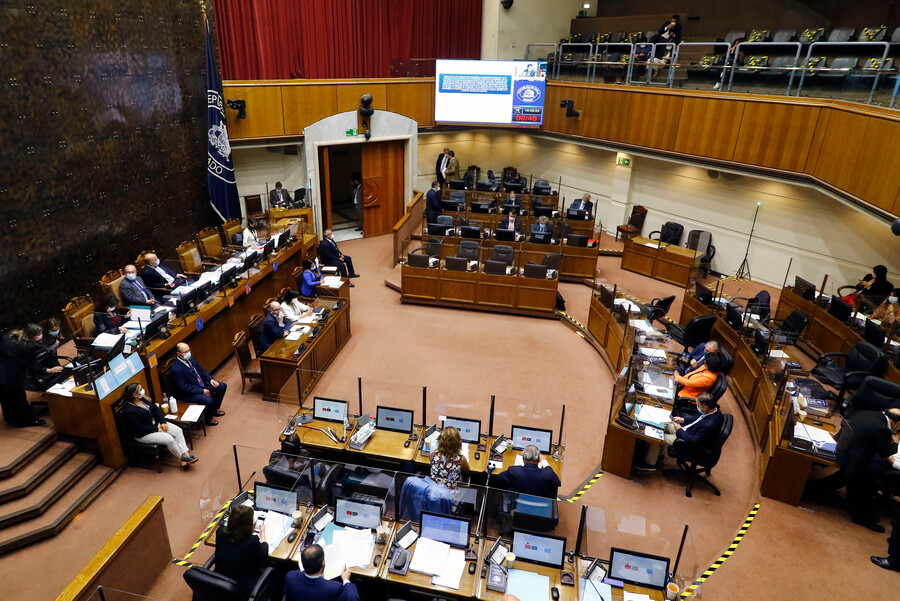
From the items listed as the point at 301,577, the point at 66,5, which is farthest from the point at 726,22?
the point at 301,577

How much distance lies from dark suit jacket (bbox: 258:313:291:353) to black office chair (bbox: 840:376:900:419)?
24.5ft

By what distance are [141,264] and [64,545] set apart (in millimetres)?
5484

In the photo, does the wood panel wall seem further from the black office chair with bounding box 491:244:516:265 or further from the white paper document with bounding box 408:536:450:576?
the white paper document with bounding box 408:536:450:576

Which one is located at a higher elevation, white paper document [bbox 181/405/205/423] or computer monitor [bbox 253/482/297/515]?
computer monitor [bbox 253/482/297/515]

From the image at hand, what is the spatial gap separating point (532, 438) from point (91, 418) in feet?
16.1

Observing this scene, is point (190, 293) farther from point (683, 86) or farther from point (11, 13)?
point (683, 86)

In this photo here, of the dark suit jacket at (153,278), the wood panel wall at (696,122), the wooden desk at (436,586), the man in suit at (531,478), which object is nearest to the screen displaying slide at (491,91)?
the wood panel wall at (696,122)

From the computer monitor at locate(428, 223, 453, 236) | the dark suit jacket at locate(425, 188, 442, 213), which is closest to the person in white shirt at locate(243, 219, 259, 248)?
the computer monitor at locate(428, 223, 453, 236)

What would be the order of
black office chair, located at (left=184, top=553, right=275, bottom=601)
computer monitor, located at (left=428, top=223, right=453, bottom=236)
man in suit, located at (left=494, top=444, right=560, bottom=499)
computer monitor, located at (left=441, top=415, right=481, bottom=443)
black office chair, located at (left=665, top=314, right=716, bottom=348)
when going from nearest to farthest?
black office chair, located at (left=184, top=553, right=275, bottom=601)
man in suit, located at (left=494, top=444, right=560, bottom=499)
computer monitor, located at (left=441, top=415, right=481, bottom=443)
black office chair, located at (left=665, top=314, right=716, bottom=348)
computer monitor, located at (left=428, top=223, right=453, bottom=236)

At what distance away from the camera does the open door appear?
598 inches

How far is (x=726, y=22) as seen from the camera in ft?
51.9

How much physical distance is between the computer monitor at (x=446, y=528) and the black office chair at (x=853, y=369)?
5.31m

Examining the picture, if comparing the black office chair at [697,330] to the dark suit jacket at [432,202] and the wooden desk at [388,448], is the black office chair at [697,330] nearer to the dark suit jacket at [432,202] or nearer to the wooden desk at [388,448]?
the wooden desk at [388,448]

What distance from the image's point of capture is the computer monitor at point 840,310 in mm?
8500
